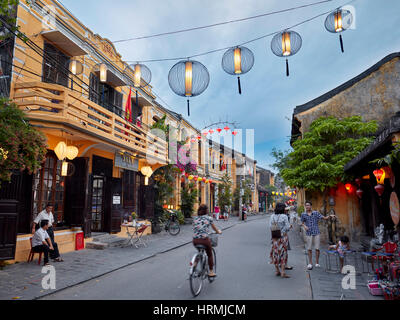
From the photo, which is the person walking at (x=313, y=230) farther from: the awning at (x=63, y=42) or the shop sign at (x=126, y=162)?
the awning at (x=63, y=42)

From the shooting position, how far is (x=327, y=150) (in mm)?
11219

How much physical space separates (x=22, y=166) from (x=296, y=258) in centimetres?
816

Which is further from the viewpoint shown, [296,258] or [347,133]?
[347,133]

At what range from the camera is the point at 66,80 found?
1045 centimetres

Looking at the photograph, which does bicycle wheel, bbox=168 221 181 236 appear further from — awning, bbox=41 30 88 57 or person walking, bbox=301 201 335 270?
awning, bbox=41 30 88 57

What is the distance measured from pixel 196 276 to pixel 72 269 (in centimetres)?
388

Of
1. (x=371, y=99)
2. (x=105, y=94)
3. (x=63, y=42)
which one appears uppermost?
(x=63, y=42)

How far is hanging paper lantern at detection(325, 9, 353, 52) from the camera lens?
6.66 metres

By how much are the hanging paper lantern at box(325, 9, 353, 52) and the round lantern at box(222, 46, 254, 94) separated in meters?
2.21

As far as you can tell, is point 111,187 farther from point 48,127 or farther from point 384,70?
point 384,70

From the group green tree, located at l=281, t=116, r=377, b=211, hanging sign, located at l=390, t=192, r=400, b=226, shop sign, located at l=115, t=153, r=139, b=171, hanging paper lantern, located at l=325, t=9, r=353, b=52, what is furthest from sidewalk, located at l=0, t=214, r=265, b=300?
hanging paper lantern, located at l=325, t=9, r=353, b=52

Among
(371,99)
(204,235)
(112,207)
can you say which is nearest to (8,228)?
(112,207)

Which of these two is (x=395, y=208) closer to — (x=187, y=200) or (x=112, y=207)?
(x=112, y=207)

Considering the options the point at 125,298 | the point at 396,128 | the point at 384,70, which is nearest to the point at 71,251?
the point at 125,298
